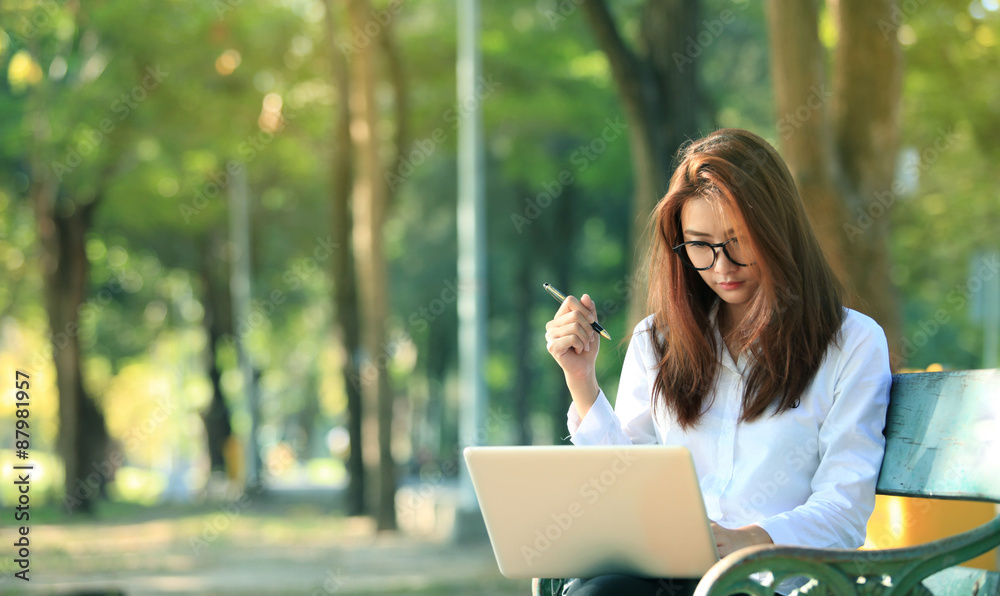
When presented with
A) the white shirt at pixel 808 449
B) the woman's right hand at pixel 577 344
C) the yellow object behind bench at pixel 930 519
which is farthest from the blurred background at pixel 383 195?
the woman's right hand at pixel 577 344

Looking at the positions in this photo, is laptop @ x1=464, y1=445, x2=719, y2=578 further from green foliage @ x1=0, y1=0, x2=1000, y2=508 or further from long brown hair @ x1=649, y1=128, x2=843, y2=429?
green foliage @ x1=0, y1=0, x2=1000, y2=508

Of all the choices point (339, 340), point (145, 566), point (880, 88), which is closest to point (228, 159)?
point (339, 340)

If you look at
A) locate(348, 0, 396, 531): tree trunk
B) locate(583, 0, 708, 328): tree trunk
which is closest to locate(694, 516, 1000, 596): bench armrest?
locate(583, 0, 708, 328): tree trunk

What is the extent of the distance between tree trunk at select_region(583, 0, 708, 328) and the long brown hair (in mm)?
5727

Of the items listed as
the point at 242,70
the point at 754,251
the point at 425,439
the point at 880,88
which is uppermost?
the point at 242,70

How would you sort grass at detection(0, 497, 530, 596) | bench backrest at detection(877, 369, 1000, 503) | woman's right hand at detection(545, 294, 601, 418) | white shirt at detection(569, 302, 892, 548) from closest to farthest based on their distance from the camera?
bench backrest at detection(877, 369, 1000, 503)
white shirt at detection(569, 302, 892, 548)
woman's right hand at detection(545, 294, 601, 418)
grass at detection(0, 497, 530, 596)

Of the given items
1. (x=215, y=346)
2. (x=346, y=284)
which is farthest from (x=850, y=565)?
(x=215, y=346)

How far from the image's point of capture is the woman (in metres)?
2.78

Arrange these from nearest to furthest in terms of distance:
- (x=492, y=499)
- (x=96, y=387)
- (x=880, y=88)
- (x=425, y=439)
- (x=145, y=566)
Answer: (x=492, y=499) < (x=880, y=88) < (x=145, y=566) < (x=96, y=387) < (x=425, y=439)

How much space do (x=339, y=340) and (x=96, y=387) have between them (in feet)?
53.7

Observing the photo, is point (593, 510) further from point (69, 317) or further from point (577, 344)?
point (69, 317)

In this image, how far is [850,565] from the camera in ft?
7.68

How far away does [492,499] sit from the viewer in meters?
2.56

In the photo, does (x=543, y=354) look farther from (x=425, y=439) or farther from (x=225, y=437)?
(x=425, y=439)
